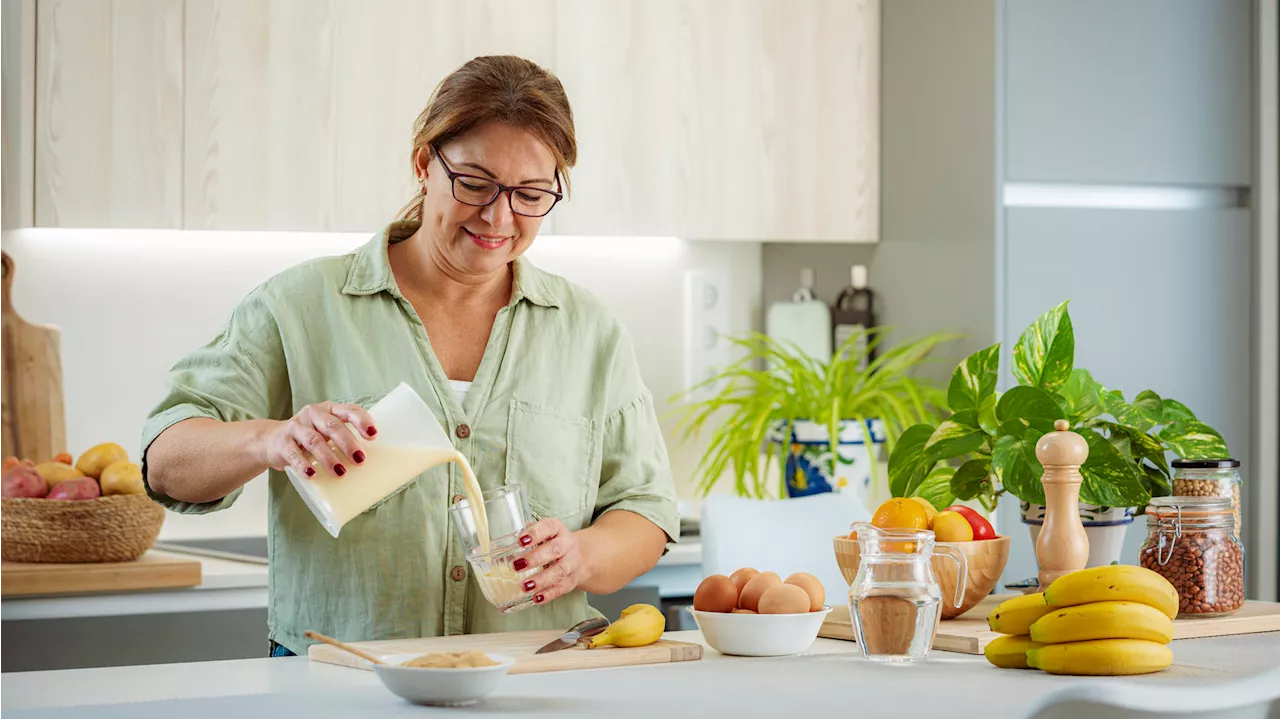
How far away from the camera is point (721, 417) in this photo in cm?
363

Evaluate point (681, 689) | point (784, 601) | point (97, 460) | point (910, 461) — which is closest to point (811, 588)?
point (784, 601)

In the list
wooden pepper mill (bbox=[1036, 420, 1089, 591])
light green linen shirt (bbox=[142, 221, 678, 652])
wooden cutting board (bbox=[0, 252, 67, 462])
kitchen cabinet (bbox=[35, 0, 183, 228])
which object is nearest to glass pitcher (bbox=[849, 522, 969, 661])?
wooden pepper mill (bbox=[1036, 420, 1089, 591])

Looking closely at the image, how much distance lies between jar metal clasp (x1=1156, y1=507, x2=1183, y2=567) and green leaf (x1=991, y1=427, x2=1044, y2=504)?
0.50ft

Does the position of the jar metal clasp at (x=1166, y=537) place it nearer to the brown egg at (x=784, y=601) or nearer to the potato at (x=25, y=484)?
the brown egg at (x=784, y=601)

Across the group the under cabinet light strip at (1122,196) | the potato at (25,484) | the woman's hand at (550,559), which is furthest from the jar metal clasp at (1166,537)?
the potato at (25,484)

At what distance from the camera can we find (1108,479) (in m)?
1.75

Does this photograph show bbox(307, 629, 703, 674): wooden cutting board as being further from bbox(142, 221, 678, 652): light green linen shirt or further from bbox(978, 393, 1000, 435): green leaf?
bbox(978, 393, 1000, 435): green leaf

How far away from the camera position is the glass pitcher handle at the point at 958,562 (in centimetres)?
154

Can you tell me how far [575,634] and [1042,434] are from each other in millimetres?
674

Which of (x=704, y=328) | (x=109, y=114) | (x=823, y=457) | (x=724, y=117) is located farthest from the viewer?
(x=704, y=328)

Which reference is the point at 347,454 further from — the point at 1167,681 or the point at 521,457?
the point at 1167,681

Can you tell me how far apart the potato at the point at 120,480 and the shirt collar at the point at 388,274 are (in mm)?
1017

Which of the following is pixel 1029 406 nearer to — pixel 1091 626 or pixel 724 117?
pixel 1091 626

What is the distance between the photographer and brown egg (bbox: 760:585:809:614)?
152 centimetres
